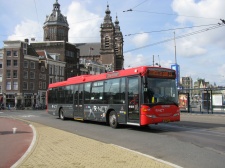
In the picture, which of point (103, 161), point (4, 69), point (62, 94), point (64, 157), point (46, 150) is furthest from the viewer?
point (4, 69)

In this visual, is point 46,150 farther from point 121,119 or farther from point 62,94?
point 62,94

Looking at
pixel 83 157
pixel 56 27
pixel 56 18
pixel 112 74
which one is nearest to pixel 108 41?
pixel 56 27

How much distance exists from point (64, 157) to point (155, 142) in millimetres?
4262

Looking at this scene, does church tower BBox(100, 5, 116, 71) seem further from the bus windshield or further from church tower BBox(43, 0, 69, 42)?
the bus windshield

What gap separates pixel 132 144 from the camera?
11.1 m

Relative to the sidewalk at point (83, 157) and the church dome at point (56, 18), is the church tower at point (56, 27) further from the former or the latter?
the sidewalk at point (83, 157)

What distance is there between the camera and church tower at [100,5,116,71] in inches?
4577

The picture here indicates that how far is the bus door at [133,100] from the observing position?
1491cm

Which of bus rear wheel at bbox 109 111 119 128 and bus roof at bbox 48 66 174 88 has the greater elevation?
bus roof at bbox 48 66 174 88

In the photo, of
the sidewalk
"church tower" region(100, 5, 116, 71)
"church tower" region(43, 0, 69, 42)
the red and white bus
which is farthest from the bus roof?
"church tower" region(100, 5, 116, 71)

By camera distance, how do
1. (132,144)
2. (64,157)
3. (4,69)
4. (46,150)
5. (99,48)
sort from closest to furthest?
(64,157), (46,150), (132,144), (4,69), (99,48)

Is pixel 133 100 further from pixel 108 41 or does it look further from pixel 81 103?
pixel 108 41

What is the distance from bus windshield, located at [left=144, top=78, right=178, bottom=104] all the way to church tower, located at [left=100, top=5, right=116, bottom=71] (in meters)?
101

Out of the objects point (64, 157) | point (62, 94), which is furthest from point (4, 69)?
point (64, 157)
